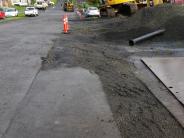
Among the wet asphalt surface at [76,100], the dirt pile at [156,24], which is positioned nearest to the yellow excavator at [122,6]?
the dirt pile at [156,24]

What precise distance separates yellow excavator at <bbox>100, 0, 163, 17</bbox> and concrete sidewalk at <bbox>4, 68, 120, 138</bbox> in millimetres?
32432

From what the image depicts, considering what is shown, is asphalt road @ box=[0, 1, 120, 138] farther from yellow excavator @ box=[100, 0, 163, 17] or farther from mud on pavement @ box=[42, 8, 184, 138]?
yellow excavator @ box=[100, 0, 163, 17]

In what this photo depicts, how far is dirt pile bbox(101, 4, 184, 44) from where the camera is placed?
Answer: 25263 mm

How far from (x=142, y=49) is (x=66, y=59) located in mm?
4788

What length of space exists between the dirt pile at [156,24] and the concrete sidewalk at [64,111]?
41.0 ft

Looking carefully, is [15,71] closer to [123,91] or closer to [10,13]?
[123,91]

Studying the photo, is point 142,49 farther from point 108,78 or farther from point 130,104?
point 130,104

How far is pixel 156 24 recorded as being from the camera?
2902 cm

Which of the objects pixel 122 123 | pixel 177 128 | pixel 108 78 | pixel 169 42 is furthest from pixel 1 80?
pixel 169 42

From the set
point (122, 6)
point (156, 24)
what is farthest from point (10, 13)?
point (156, 24)

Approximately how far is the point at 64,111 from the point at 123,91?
94.6 inches

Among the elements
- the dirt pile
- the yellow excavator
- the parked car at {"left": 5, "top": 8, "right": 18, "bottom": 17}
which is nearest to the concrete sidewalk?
the dirt pile

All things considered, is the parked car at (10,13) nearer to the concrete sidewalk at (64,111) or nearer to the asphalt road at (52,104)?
the asphalt road at (52,104)

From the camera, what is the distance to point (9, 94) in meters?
11.3
